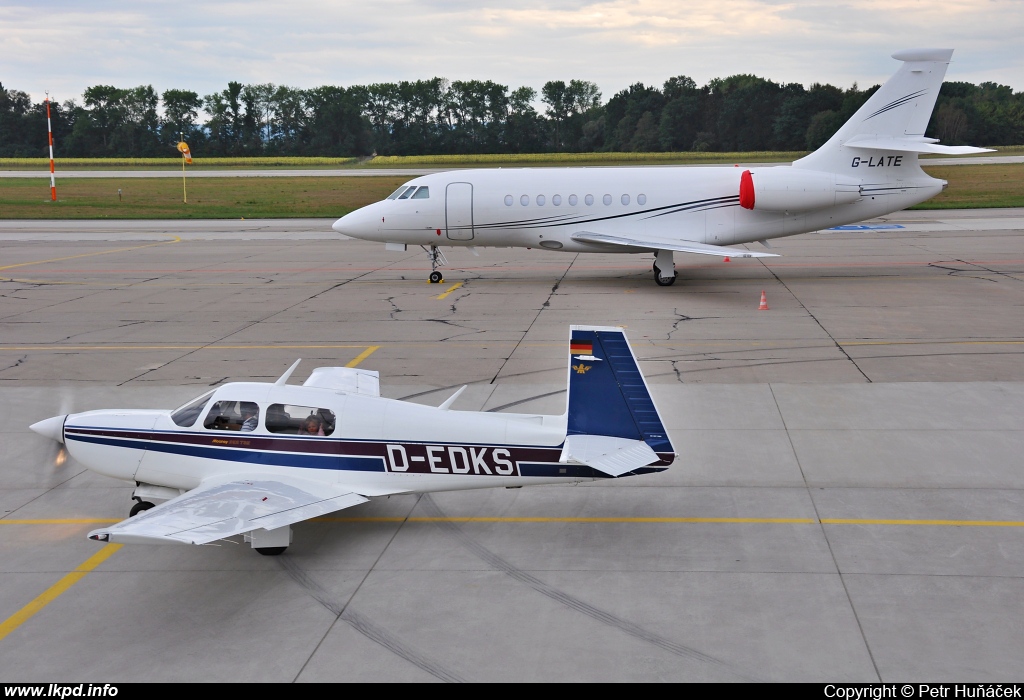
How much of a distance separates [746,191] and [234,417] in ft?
68.7

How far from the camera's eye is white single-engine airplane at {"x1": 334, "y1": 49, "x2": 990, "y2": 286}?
28094mm

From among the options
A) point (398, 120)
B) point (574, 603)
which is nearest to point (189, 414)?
point (574, 603)

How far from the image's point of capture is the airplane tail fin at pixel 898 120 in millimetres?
27812

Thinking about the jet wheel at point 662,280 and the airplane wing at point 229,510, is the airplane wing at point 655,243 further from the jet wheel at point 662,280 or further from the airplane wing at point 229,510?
the airplane wing at point 229,510

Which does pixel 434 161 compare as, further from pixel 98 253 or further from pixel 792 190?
pixel 792 190

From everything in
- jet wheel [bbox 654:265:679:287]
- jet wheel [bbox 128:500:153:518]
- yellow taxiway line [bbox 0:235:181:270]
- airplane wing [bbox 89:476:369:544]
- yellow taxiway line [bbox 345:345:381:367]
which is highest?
airplane wing [bbox 89:476:369:544]

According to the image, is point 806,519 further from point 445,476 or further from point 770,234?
point 770,234

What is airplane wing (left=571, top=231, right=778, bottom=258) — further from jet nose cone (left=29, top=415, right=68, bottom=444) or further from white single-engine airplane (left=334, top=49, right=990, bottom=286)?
jet nose cone (left=29, top=415, right=68, bottom=444)

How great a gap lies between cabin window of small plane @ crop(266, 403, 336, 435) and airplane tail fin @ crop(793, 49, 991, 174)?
74.1ft

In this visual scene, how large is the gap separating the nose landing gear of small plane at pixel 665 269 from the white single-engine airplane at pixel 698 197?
1.4 inches

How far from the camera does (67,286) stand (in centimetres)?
3077

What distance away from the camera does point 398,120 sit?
416ft

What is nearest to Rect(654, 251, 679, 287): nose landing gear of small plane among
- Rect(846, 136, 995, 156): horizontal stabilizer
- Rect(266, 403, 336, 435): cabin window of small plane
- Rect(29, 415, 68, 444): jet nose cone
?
Rect(846, 136, 995, 156): horizontal stabilizer

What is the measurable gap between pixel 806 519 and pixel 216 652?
273 inches
